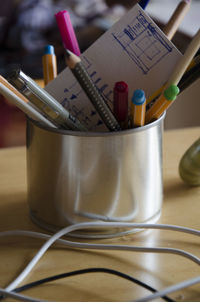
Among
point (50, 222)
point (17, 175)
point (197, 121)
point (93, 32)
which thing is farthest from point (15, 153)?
point (93, 32)

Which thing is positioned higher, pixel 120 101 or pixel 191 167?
pixel 120 101

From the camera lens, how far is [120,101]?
446 millimetres

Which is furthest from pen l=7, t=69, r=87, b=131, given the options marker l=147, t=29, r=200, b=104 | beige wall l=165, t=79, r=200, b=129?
beige wall l=165, t=79, r=200, b=129

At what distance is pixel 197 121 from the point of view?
166cm

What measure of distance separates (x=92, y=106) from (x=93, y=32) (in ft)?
4.72

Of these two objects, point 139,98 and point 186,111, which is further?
point 186,111

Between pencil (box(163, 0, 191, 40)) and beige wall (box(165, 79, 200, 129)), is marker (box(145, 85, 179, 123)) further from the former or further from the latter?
beige wall (box(165, 79, 200, 129))

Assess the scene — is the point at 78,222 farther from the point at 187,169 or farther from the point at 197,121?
the point at 197,121

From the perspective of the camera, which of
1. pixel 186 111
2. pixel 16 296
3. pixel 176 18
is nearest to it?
pixel 16 296

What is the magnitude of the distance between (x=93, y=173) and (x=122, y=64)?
0.12 meters

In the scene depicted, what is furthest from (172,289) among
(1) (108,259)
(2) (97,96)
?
(2) (97,96)

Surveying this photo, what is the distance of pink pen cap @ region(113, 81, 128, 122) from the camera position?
0.44 metres

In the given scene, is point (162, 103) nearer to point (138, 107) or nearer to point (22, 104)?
point (138, 107)

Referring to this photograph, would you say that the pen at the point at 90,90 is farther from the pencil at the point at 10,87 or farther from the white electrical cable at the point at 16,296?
the white electrical cable at the point at 16,296
